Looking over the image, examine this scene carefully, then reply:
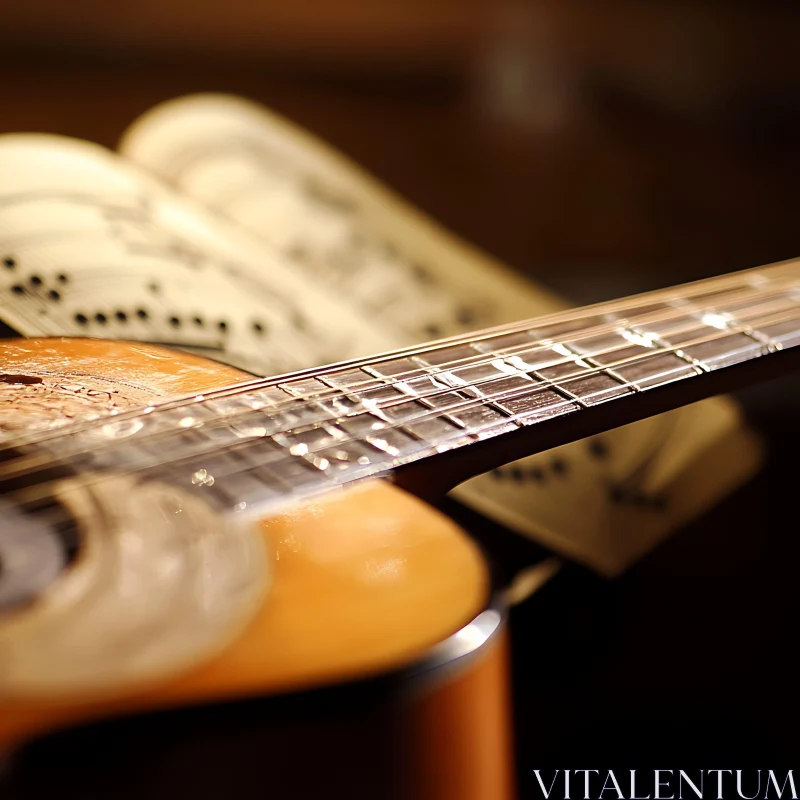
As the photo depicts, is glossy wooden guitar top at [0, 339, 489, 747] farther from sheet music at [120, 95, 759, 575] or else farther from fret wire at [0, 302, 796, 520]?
sheet music at [120, 95, 759, 575]

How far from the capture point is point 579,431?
0.94 ft

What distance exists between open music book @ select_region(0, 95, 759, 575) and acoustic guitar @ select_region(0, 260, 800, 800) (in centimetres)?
8

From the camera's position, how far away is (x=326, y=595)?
193 mm

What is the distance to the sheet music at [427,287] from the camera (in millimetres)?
403

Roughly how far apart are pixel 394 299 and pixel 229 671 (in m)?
0.42

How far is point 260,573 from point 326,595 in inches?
0.7

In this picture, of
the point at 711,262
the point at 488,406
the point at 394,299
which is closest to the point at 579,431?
the point at 488,406

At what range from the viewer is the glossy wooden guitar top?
157mm

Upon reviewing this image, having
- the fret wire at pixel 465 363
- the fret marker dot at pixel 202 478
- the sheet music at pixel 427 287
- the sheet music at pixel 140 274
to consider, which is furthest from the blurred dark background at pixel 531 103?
the fret marker dot at pixel 202 478

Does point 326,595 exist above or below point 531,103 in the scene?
below

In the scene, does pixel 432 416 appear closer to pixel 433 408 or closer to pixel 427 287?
pixel 433 408

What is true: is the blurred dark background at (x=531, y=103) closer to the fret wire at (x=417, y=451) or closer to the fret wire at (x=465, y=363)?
the fret wire at (x=465, y=363)

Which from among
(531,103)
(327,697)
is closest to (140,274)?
(327,697)

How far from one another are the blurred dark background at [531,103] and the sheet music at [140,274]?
346 millimetres
